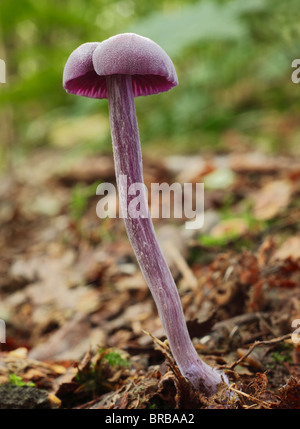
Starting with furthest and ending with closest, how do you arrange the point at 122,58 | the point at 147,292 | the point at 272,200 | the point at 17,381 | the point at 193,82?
1. the point at 193,82
2. the point at 272,200
3. the point at 147,292
4. the point at 17,381
5. the point at 122,58

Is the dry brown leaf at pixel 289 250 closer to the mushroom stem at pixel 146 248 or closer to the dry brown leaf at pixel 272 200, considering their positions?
the dry brown leaf at pixel 272 200

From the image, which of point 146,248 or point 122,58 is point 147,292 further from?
point 122,58

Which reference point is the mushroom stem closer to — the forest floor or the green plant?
the forest floor

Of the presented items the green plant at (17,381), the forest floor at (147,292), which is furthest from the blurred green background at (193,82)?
the green plant at (17,381)

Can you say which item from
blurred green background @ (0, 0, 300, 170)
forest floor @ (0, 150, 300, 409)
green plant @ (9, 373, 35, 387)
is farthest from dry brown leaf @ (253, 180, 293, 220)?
green plant @ (9, 373, 35, 387)

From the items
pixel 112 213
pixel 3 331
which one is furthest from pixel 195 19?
pixel 3 331

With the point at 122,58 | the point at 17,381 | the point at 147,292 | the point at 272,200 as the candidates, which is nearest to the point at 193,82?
the point at 272,200

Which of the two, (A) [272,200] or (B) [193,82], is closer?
(A) [272,200]

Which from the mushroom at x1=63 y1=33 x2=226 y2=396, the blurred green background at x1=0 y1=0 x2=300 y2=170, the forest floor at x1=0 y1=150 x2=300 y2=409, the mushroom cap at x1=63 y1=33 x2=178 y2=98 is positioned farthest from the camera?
the blurred green background at x1=0 y1=0 x2=300 y2=170

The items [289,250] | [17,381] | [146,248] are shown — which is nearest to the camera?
[146,248]
